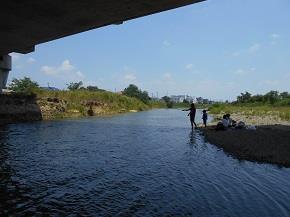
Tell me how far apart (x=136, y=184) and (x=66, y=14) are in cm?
1113

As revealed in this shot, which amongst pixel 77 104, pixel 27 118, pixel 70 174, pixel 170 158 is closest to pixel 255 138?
pixel 170 158

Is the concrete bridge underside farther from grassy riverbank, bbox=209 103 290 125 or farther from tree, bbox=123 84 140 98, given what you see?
tree, bbox=123 84 140 98

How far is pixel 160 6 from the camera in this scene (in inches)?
715

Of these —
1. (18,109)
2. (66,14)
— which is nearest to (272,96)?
(18,109)

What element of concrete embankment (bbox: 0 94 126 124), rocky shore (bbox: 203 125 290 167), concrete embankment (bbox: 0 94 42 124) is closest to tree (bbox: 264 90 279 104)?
concrete embankment (bbox: 0 94 126 124)

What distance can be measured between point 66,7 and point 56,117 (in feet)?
134

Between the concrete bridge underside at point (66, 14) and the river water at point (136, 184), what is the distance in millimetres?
7645

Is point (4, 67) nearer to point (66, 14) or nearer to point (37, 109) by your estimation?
point (37, 109)

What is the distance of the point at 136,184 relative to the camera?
13.4 metres

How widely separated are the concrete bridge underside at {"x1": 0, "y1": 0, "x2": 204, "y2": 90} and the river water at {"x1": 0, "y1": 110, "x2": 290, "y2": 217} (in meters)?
7.64

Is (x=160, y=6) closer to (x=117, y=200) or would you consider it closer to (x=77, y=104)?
(x=117, y=200)

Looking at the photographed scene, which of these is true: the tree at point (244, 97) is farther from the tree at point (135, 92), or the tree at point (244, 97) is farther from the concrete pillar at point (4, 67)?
the concrete pillar at point (4, 67)

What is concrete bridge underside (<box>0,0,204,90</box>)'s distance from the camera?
58.5ft

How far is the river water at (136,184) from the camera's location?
10539 mm
